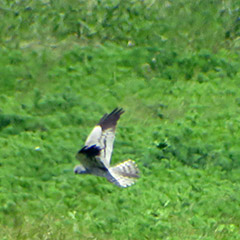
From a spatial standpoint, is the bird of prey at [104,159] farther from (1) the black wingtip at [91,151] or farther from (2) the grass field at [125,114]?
(2) the grass field at [125,114]

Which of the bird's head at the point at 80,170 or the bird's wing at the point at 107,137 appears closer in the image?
the bird's head at the point at 80,170

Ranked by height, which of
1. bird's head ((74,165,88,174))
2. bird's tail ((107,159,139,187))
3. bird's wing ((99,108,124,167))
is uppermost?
bird's wing ((99,108,124,167))

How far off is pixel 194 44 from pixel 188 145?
389 centimetres

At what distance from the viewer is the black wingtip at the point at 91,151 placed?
8.30 meters

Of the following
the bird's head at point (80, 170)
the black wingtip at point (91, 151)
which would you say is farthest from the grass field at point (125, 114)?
the black wingtip at point (91, 151)

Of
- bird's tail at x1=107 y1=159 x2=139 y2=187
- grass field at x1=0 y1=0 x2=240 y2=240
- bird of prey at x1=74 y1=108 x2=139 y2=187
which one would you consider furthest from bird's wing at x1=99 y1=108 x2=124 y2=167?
grass field at x1=0 y1=0 x2=240 y2=240

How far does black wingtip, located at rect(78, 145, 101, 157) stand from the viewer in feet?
27.2

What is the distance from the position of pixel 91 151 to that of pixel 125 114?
9.86ft

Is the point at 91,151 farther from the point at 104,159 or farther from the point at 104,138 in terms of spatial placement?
the point at 104,138

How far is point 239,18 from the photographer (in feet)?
45.4

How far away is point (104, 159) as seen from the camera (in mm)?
8758

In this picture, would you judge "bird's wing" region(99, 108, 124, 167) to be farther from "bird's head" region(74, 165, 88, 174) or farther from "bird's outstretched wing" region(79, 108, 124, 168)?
"bird's head" region(74, 165, 88, 174)

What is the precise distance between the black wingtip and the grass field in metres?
0.49

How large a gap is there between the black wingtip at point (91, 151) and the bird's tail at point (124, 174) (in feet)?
1.22
